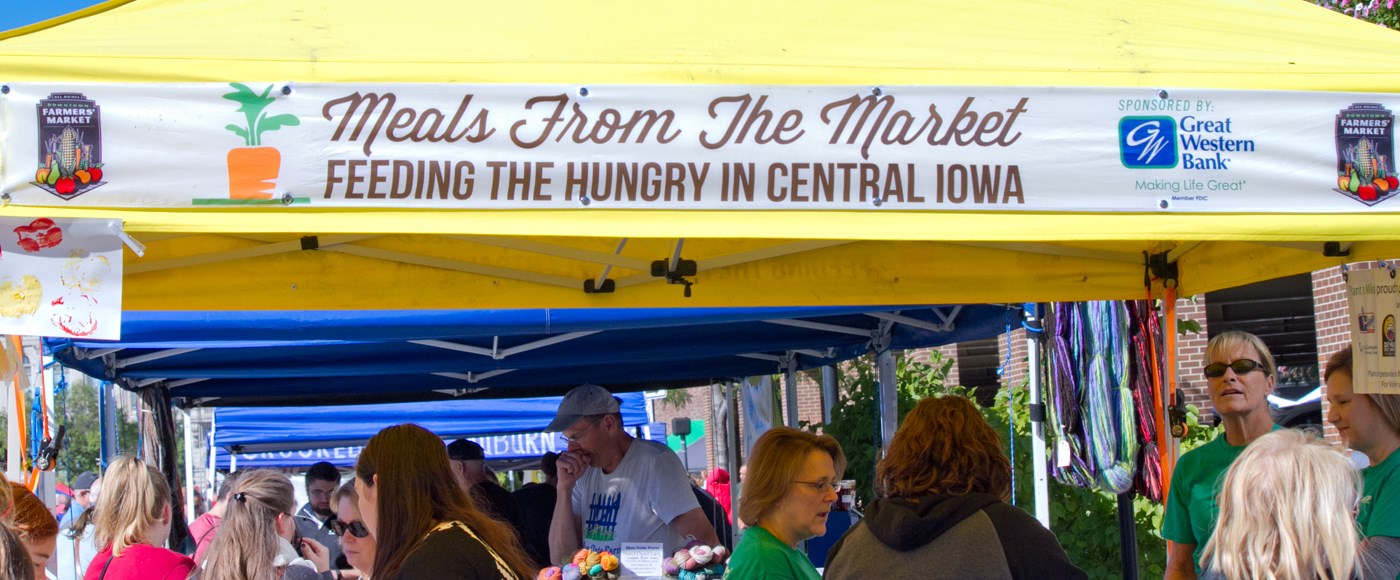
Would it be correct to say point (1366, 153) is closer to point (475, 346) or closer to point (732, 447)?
point (475, 346)

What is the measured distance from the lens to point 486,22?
2723 mm

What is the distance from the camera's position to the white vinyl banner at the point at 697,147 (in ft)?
7.74

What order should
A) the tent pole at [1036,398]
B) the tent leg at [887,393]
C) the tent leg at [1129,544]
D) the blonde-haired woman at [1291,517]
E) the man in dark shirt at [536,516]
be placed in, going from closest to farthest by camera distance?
the blonde-haired woman at [1291,517] → the tent pole at [1036,398] → the tent leg at [1129,544] → the man in dark shirt at [536,516] → the tent leg at [887,393]

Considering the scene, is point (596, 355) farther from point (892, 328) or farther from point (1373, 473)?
point (1373, 473)

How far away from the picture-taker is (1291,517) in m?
2.32

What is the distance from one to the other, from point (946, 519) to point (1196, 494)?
1.10m

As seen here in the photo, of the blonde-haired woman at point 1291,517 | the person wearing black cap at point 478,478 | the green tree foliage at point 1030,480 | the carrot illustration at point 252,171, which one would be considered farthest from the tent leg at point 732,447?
the carrot illustration at point 252,171

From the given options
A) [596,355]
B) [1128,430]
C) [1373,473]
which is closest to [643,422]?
[596,355]

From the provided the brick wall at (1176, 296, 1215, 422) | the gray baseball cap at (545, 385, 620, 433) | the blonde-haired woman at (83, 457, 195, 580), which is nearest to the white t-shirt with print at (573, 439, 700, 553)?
the gray baseball cap at (545, 385, 620, 433)

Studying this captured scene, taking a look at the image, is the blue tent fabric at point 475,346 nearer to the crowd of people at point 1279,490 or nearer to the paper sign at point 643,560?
the paper sign at point 643,560

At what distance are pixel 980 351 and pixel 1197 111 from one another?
14.1m

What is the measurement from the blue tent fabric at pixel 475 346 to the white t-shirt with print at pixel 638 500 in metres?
0.56

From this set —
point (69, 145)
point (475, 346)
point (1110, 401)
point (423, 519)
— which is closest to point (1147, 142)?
point (423, 519)

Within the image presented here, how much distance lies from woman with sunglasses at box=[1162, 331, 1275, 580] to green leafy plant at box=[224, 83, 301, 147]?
2.58 meters
